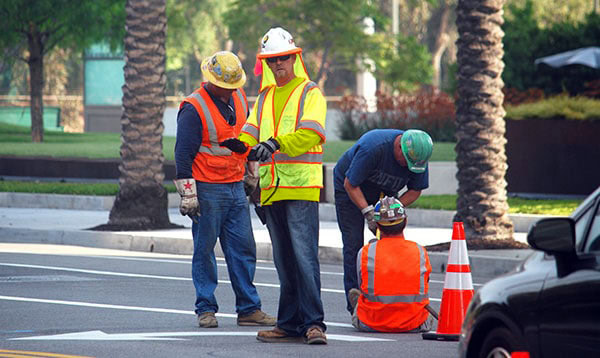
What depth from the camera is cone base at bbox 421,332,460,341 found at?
8.98 m

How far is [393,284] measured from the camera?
954 centimetres

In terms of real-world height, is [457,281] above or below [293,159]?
below

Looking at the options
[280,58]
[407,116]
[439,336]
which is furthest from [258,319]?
[407,116]

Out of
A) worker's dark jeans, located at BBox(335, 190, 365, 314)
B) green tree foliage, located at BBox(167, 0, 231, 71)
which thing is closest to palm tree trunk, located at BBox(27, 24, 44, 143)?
worker's dark jeans, located at BBox(335, 190, 365, 314)

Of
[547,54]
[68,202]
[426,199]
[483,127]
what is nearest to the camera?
[483,127]

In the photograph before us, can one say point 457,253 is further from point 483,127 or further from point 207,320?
point 483,127

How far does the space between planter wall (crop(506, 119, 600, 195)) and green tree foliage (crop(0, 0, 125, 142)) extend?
57.7 ft

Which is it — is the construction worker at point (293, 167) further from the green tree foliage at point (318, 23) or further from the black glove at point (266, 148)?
the green tree foliage at point (318, 23)

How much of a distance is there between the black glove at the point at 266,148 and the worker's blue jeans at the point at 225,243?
59.2 inches

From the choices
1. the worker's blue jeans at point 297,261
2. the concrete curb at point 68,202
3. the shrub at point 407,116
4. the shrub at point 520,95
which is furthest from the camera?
the shrub at point 407,116

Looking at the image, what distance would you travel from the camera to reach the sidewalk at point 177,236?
583 inches

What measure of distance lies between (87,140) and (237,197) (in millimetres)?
28889

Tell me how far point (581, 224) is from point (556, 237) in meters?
0.31

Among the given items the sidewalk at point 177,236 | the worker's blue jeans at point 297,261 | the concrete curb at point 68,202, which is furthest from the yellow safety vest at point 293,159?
the concrete curb at point 68,202
